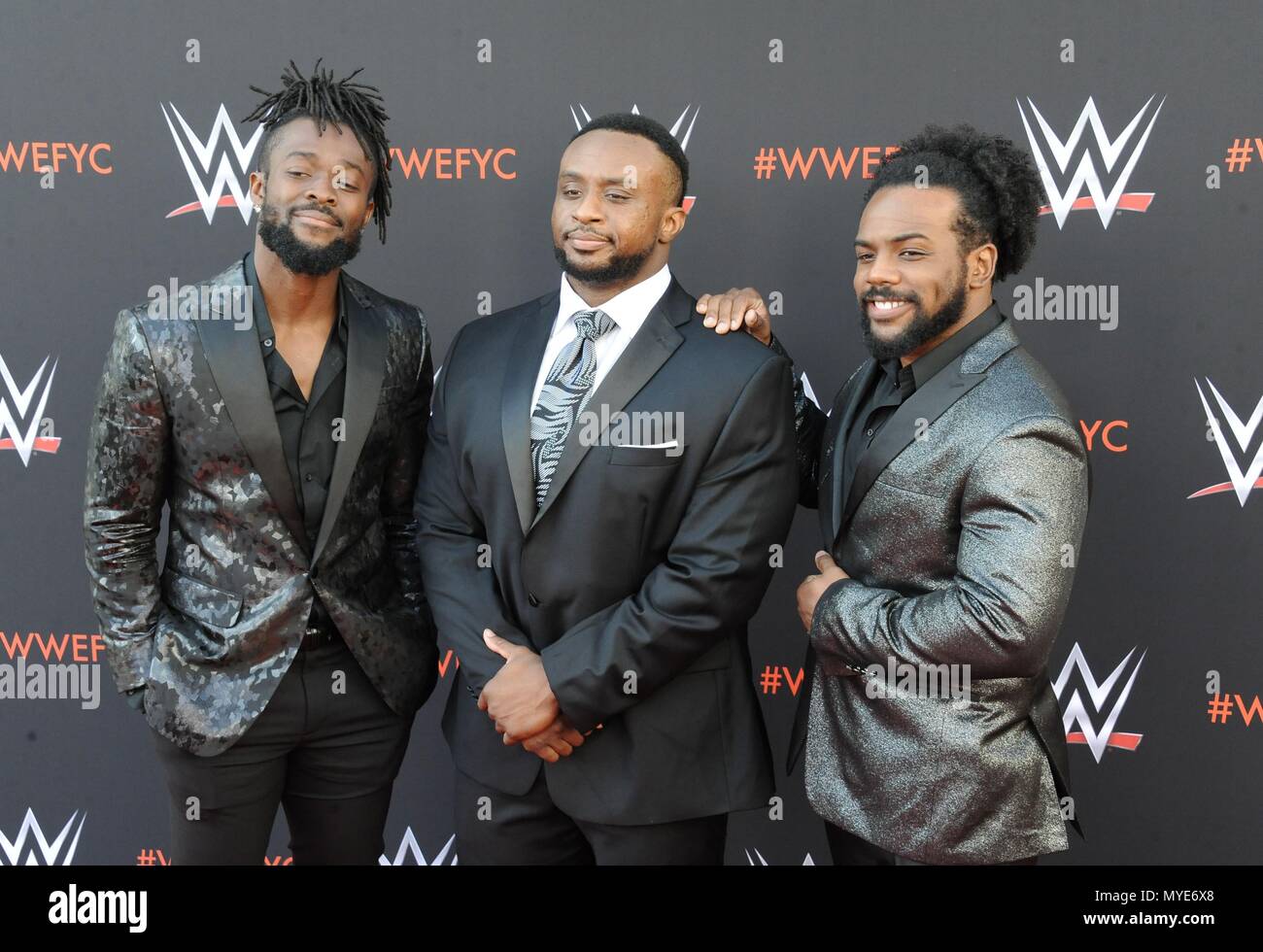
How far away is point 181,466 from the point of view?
2.33 metres

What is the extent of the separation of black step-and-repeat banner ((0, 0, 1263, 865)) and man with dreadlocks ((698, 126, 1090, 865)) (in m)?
0.86

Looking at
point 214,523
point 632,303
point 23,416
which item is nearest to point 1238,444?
point 632,303

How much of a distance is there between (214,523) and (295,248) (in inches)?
23.4

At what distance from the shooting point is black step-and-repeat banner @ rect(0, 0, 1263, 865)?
3090mm

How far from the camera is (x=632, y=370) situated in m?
2.27

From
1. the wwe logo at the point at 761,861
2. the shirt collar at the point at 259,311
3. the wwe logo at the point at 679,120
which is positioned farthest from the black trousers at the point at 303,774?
the wwe logo at the point at 679,120

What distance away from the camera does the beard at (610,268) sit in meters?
2.32

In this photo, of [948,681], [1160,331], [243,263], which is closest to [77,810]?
[243,263]

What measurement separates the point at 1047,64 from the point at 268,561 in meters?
2.43

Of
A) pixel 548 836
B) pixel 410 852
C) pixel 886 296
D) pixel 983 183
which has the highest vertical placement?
pixel 983 183

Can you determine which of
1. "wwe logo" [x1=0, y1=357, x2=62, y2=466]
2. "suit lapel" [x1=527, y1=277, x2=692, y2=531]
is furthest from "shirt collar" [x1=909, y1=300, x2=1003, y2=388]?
"wwe logo" [x1=0, y1=357, x2=62, y2=466]

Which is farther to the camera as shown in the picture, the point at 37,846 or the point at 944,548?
the point at 37,846

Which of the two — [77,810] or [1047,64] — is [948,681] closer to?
[1047,64]

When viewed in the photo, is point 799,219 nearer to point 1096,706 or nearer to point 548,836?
point 1096,706
